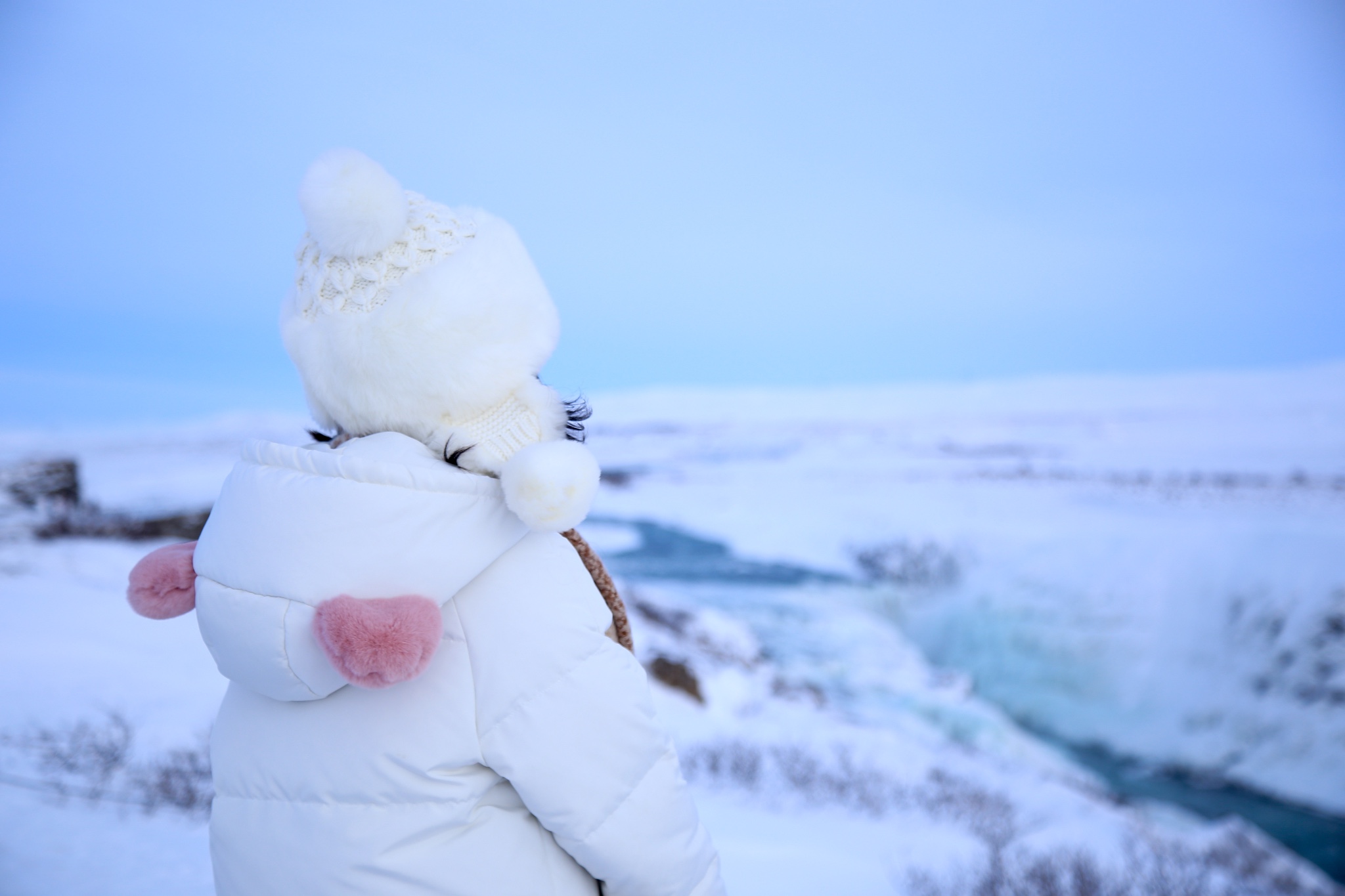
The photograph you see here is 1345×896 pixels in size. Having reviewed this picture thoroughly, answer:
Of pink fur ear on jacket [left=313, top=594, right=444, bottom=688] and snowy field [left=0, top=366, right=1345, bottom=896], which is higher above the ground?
pink fur ear on jacket [left=313, top=594, right=444, bottom=688]

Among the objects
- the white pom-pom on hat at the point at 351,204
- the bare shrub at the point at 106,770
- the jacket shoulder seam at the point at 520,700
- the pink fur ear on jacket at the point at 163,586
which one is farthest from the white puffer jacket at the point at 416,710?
the bare shrub at the point at 106,770

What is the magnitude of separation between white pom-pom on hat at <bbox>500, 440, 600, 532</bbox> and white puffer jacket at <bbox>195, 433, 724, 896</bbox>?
73 mm

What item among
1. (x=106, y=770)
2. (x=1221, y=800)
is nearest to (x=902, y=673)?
(x=1221, y=800)

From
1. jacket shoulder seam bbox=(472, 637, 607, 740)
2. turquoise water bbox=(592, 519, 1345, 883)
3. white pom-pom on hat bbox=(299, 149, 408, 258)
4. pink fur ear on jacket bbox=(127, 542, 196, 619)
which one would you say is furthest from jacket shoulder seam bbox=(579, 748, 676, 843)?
turquoise water bbox=(592, 519, 1345, 883)

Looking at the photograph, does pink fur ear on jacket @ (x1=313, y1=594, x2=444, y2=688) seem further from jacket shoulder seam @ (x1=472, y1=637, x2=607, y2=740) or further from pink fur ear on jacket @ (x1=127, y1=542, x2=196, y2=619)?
pink fur ear on jacket @ (x1=127, y1=542, x2=196, y2=619)

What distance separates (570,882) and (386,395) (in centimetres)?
87

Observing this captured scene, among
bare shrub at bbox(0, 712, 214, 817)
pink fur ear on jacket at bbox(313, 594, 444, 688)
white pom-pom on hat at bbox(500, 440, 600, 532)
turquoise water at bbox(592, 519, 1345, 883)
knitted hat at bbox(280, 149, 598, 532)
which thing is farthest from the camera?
turquoise water at bbox(592, 519, 1345, 883)

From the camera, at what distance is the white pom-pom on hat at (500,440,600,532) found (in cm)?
106

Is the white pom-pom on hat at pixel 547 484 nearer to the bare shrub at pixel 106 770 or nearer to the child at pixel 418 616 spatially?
the child at pixel 418 616

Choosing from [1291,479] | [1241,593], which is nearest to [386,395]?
[1241,593]

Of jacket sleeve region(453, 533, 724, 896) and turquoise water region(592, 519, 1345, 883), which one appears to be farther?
turquoise water region(592, 519, 1345, 883)

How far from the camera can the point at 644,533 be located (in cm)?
1570

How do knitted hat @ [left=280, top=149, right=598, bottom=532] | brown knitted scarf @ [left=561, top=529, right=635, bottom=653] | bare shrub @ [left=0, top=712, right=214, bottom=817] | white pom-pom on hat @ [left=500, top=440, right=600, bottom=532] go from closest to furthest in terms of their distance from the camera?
white pom-pom on hat @ [left=500, top=440, right=600, bottom=532] < knitted hat @ [left=280, top=149, right=598, bottom=532] < brown knitted scarf @ [left=561, top=529, right=635, bottom=653] < bare shrub @ [left=0, top=712, right=214, bottom=817]

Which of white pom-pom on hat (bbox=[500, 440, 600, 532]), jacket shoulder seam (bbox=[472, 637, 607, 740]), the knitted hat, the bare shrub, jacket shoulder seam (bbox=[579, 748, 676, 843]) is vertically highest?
the knitted hat
